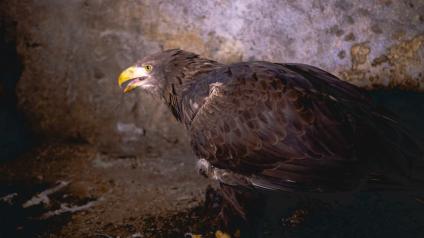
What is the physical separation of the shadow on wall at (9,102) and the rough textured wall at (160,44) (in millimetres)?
96

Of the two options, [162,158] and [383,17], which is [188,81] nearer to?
[162,158]

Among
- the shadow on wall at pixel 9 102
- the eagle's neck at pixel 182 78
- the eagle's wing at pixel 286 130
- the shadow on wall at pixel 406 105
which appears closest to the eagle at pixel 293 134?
→ the eagle's wing at pixel 286 130

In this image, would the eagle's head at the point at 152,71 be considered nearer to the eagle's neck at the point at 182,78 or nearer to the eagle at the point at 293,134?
the eagle's neck at the point at 182,78

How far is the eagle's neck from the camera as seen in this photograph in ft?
12.1

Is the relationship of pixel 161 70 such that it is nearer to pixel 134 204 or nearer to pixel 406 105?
pixel 134 204

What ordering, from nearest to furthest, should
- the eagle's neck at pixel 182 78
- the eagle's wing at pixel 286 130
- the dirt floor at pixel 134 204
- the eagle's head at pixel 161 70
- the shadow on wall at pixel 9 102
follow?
1. the eagle's wing at pixel 286 130
2. the dirt floor at pixel 134 204
3. the eagle's neck at pixel 182 78
4. the eagle's head at pixel 161 70
5. the shadow on wall at pixel 9 102

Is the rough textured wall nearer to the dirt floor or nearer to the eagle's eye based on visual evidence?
the dirt floor

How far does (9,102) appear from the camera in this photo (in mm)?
4828

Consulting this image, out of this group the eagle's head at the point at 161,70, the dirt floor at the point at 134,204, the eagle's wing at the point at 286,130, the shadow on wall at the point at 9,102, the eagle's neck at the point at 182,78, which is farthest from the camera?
the shadow on wall at the point at 9,102

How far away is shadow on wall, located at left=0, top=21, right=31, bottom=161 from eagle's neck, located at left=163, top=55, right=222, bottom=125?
6.52ft

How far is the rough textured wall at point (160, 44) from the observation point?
375 cm

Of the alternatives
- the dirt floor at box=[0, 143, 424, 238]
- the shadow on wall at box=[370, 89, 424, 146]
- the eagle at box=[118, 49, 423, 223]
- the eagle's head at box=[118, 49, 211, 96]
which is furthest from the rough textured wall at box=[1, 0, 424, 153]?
the eagle at box=[118, 49, 423, 223]

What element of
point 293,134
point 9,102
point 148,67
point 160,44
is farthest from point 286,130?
point 9,102

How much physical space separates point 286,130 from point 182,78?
1162mm
